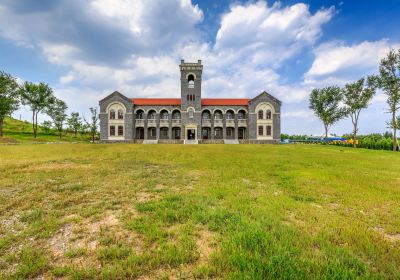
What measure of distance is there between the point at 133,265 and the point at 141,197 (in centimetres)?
320

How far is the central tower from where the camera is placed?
41719mm

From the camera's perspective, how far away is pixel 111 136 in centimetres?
4247

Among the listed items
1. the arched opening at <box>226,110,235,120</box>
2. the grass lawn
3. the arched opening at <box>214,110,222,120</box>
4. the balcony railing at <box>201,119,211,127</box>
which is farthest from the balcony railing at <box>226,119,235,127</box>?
the grass lawn

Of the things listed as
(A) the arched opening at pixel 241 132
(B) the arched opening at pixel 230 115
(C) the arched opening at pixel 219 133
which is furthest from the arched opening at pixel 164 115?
(A) the arched opening at pixel 241 132

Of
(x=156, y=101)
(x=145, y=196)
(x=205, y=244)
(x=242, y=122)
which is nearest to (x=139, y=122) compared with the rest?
(x=156, y=101)

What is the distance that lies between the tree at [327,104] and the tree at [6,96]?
71.8 meters

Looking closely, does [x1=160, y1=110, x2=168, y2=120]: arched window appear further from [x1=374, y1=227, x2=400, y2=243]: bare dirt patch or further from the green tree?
[x1=374, y1=227, x2=400, y2=243]: bare dirt patch

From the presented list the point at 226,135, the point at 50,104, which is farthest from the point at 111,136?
the point at 50,104

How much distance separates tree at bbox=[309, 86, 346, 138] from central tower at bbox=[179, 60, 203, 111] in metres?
29.3

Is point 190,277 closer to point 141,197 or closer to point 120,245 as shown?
point 120,245

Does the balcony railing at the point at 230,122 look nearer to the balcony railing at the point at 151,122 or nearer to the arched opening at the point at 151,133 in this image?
the balcony railing at the point at 151,122

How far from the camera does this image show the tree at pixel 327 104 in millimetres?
44594

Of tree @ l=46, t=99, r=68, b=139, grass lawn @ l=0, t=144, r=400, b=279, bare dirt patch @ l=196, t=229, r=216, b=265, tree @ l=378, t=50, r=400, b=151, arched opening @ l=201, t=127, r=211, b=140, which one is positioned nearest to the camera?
grass lawn @ l=0, t=144, r=400, b=279

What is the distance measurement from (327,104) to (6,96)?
250ft
